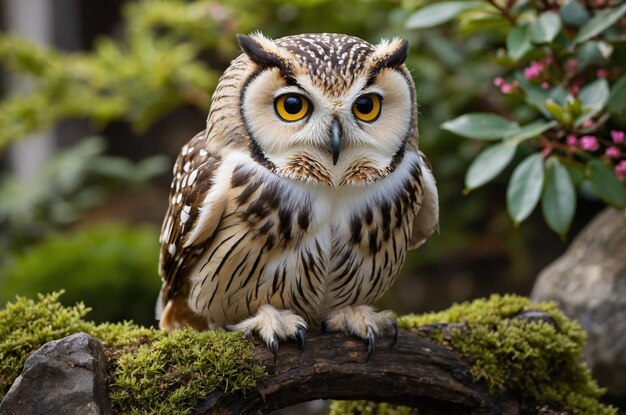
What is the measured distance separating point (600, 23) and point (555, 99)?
264mm

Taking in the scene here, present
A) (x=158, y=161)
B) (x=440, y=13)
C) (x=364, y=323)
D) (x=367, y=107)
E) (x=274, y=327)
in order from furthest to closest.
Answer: (x=158, y=161), (x=440, y=13), (x=364, y=323), (x=274, y=327), (x=367, y=107)

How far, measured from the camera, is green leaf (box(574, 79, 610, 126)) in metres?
2.46

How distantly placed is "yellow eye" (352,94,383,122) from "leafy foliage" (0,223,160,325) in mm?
2518

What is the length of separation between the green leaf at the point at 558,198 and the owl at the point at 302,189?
1.28 ft

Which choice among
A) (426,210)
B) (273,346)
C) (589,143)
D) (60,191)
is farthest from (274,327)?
(60,191)

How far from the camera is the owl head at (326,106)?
205cm

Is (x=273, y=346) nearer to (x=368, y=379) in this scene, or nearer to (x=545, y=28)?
(x=368, y=379)

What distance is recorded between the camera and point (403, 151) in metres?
2.28

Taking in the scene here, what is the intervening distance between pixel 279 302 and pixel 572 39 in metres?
1.30

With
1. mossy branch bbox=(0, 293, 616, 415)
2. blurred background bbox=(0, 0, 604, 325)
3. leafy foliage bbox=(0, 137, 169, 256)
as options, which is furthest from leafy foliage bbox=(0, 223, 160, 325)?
mossy branch bbox=(0, 293, 616, 415)

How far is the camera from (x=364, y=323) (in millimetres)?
2336

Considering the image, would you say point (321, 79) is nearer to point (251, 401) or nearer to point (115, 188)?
point (251, 401)

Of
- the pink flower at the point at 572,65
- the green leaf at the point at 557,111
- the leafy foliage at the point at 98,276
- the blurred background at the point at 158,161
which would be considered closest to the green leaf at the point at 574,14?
the pink flower at the point at 572,65

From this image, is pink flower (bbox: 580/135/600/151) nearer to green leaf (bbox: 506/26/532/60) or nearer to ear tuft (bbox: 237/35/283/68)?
green leaf (bbox: 506/26/532/60)
